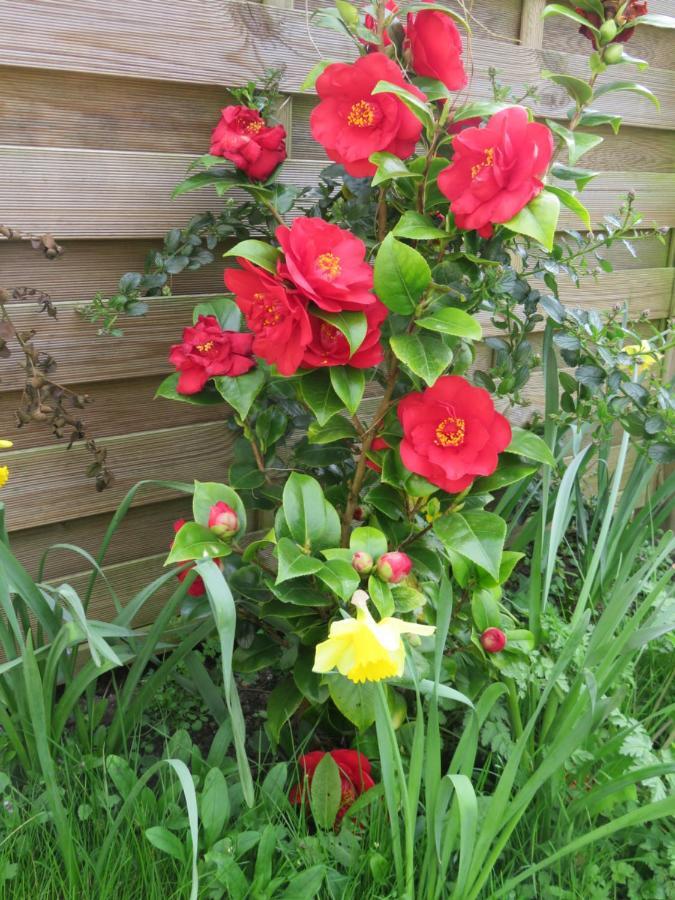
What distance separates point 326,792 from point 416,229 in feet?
2.66

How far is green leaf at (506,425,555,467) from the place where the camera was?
1180mm

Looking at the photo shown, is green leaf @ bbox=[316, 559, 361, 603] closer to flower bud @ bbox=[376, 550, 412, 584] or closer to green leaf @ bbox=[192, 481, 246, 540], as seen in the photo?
flower bud @ bbox=[376, 550, 412, 584]

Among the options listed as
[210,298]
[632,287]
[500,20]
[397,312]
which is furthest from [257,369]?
[632,287]

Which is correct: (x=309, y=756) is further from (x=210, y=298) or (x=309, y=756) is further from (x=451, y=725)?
(x=210, y=298)

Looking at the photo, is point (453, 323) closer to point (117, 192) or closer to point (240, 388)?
point (240, 388)

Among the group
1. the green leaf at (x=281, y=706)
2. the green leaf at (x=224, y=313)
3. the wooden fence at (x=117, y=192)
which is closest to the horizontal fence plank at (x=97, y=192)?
the wooden fence at (x=117, y=192)

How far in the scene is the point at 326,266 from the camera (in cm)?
104

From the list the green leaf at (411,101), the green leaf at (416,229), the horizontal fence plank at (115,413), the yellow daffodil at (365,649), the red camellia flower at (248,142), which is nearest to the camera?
the yellow daffodil at (365,649)

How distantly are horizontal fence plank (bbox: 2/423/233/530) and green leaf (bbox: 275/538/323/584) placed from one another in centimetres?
58

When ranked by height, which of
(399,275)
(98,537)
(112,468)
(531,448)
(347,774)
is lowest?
(347,774)

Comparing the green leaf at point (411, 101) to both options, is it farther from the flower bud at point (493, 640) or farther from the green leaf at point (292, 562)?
the flower bud at point (493, 640)

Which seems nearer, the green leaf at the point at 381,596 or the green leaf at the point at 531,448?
the green leaf at the point at 381,596

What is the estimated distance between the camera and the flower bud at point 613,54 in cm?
117

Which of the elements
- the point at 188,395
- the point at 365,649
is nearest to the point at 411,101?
the point at 188,395
